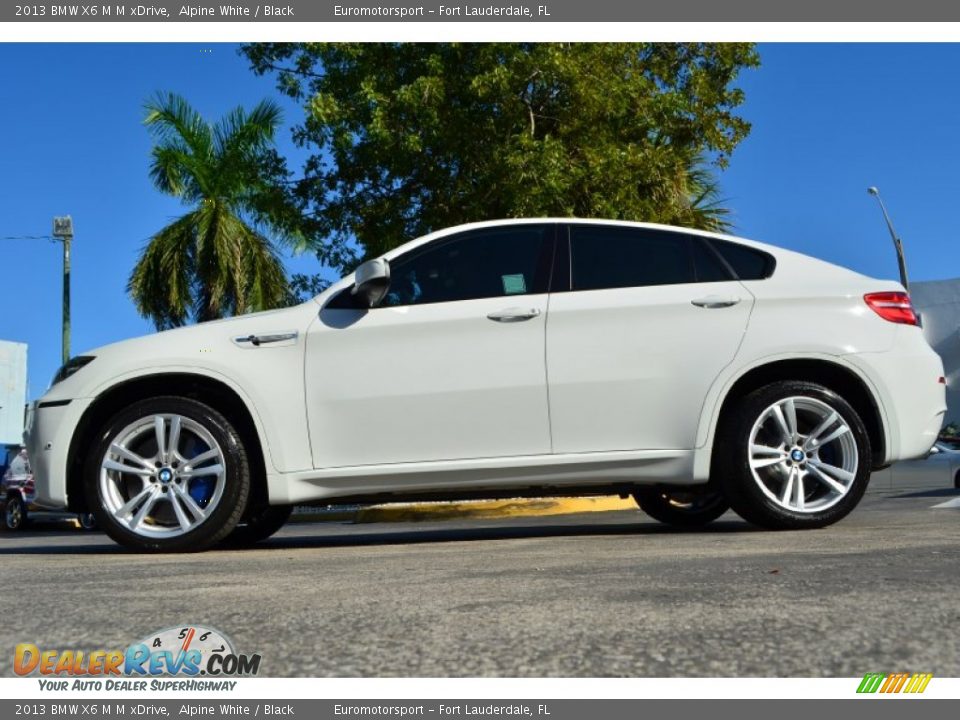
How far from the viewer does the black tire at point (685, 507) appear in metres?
6.70

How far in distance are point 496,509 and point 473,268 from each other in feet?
23.5

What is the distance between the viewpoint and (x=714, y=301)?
218 inches

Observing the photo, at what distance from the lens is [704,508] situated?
675 cm

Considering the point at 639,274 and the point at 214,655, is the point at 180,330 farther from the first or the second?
the point at 214,655

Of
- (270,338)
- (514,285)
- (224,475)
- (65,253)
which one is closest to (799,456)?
(514,285)

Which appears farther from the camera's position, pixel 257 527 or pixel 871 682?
pixel 257 527

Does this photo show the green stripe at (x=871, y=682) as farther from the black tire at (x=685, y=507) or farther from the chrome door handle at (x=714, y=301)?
the black tire at (x=685, y=507)

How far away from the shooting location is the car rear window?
5695 millimetres

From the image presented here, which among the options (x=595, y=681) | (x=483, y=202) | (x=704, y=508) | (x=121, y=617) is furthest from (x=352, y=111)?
(x=595, y=681)

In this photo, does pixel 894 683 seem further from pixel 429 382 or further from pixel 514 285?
pixel 514 285

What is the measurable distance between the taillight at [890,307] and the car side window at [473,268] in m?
1.59

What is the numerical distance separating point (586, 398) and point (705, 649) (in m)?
3.30

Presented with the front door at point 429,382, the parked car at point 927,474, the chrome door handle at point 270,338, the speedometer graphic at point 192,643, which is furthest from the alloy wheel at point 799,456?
the parked car at point 927,474

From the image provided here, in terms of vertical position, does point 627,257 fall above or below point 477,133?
below
